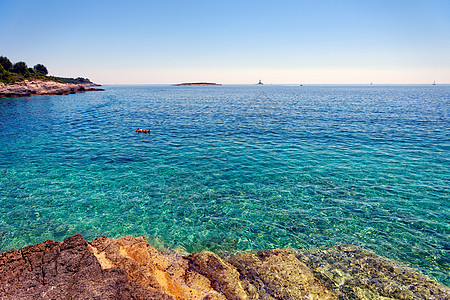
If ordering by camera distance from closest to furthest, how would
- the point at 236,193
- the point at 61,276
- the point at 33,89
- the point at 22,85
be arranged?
the point at 61,276 < the point at 236,193 < the point at 22,85 < the point at 33,89

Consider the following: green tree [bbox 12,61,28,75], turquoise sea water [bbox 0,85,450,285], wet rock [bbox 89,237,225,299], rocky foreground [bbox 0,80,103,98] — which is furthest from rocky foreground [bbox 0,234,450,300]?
green tree [bbox 12,61,28,75]

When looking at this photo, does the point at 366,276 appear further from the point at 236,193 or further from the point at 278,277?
the point at 236,193

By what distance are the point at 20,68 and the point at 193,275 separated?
17748 cm

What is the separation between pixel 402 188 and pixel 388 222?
234 inches

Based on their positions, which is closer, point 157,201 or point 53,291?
point 53,291

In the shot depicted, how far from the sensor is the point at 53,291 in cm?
694

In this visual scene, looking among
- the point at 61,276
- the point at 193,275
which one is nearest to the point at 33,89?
the point at 61,276

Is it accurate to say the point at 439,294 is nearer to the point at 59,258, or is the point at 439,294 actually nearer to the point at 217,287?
the point at 217,287

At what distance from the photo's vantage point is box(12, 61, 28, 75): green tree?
421 feet

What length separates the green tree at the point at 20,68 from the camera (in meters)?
128

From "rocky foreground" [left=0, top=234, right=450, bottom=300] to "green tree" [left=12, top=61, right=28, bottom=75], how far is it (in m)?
172

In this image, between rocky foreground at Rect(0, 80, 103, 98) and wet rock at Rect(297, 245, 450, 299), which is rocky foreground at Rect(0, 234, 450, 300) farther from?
rocky foreground at Rect(0, 80, 103, 98)

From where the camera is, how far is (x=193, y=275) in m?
9.13

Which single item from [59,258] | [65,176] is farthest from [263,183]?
[65,176]
